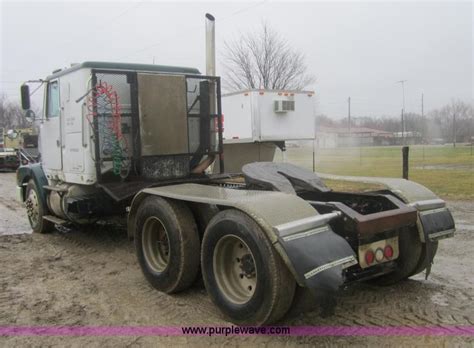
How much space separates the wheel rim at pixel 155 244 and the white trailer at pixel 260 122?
8937 millimetres

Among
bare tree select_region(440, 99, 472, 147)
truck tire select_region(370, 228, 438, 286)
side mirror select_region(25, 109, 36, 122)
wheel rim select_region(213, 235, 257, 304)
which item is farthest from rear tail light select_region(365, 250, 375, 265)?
bare tree select_region(440, 99, 472, 147)

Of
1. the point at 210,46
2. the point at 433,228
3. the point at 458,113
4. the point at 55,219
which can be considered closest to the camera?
the point at 433,228

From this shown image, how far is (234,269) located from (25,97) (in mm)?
5639

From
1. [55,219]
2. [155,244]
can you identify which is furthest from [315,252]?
[55,219]

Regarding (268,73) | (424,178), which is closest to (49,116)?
(424,178)

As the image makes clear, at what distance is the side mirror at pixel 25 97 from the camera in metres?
8.23

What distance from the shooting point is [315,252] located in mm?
3648

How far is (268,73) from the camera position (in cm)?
2988

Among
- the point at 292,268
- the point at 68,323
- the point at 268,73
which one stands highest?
the point at 268,73

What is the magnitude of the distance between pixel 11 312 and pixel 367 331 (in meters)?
3.35

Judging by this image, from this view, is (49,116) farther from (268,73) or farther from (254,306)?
(268,73)

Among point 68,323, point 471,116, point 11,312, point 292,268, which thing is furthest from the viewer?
point 471,116

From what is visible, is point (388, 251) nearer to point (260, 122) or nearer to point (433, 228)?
point (433, 228)

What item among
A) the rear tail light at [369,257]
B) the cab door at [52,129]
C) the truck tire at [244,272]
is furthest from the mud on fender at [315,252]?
the cab door at [52,129]
